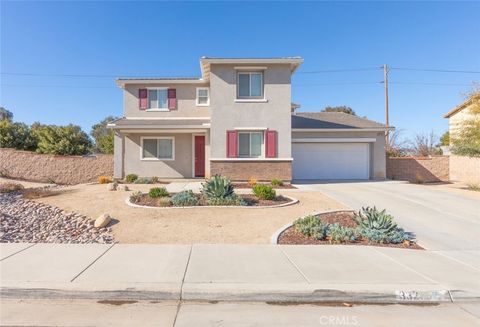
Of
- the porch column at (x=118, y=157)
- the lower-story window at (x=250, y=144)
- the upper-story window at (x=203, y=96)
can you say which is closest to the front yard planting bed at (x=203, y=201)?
the lower-story window at (x=250, y=144)

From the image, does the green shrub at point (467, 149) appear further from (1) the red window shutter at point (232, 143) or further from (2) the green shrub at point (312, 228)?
(2) the green shrub at point (312, 228)

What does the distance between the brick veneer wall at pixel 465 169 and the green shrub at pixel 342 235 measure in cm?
1662

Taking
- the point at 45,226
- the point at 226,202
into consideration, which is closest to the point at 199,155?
the point at 226,202

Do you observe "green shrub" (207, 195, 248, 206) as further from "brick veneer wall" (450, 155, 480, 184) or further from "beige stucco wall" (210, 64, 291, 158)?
"brick veneer wall" (450, 155, 480, 184)

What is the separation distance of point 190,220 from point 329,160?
12.3 meters

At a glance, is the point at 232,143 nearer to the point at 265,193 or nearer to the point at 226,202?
the point at 265,193

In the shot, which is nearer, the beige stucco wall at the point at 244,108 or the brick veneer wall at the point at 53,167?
the beige stucco wall at the point at 244,108

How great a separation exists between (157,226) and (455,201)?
11161mm

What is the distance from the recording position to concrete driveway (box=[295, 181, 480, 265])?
7055 mm

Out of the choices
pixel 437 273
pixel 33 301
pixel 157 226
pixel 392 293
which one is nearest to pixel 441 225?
pixel 437 273

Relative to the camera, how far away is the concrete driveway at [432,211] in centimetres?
705

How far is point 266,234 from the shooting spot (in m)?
7.49

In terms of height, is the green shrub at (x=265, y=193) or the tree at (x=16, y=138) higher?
the tree at (x=16, y=138)

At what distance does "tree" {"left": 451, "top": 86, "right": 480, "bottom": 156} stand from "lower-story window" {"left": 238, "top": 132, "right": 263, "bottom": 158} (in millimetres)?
10086
